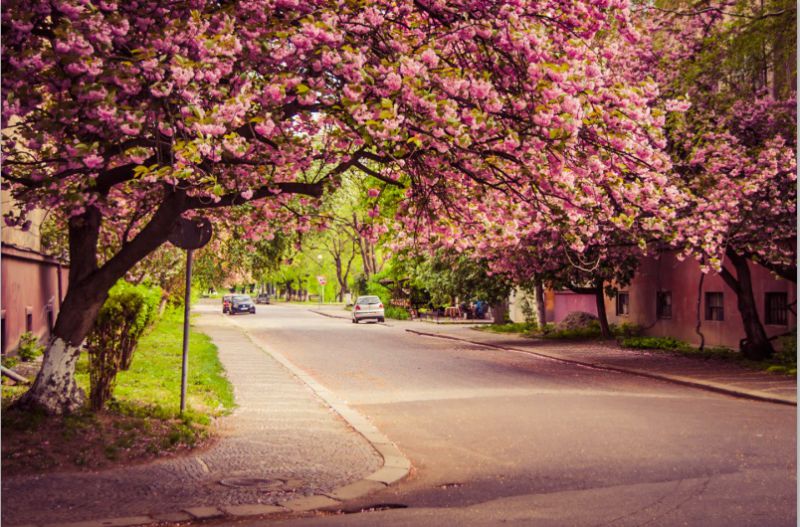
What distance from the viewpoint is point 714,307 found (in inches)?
1049

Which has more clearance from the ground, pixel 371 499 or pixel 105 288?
pixel 105 288

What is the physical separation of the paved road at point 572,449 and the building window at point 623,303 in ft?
49.9

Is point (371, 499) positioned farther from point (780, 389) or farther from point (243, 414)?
point (780, 389)

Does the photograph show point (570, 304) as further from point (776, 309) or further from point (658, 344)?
point (776, 309)

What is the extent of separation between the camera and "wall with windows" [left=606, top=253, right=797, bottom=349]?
77.1 ft

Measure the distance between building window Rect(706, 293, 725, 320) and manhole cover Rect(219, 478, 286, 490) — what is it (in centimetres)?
2113

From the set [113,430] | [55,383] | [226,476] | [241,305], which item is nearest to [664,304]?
[113,430]

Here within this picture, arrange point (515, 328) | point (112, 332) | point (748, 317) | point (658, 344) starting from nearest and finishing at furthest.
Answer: point (112, 332)
point (748, 317)
point (658, 344)
point (515, 328)

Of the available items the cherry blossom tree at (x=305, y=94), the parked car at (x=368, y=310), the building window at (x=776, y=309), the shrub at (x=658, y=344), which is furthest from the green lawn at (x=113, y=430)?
the parked car at (x=368, y=310)

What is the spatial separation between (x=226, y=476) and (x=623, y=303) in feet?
93.0

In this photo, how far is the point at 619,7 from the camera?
814 cm

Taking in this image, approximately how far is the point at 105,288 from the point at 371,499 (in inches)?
162

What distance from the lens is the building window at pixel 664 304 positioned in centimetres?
2990

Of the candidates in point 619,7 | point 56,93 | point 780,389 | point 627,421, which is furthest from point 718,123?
point 56,93
